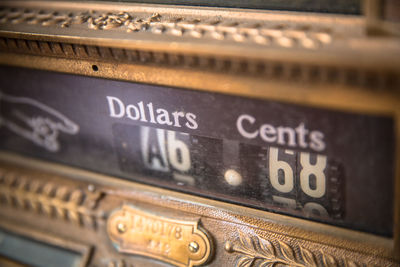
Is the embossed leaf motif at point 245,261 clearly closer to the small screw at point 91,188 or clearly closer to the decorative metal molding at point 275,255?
the decorative metal molding at point 275,255

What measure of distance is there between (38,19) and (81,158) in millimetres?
332

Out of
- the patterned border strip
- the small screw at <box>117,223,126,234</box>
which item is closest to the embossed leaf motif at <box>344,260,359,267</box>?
the patterned border strip

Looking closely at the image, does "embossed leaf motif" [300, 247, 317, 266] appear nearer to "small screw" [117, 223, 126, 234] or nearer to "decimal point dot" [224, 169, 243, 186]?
"decimal point dot" [224, 169, 243, 186]

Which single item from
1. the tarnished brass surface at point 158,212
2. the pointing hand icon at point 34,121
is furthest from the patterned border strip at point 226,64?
the tarnished brass surface at point 158,212

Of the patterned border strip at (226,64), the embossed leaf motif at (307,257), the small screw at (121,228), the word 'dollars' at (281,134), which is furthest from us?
the small screw at (121,228)

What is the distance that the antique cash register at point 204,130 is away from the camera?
71cm

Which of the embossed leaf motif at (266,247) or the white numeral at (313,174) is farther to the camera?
the embossed leaf motif at (266,247)

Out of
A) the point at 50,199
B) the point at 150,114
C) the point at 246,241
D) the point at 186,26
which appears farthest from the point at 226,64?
the point at 50,199

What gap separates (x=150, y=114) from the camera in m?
0.91

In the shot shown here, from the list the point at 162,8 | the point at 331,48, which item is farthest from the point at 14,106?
the point at 331,48

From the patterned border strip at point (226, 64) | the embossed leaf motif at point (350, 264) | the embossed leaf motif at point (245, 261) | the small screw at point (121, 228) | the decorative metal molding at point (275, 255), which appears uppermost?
the patterned border strip at point (226, 64)

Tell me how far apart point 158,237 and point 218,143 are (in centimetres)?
27

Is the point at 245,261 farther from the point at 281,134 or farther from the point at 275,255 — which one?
the point at 281,134

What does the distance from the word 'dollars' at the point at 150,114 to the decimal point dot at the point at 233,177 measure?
4.5 inches
